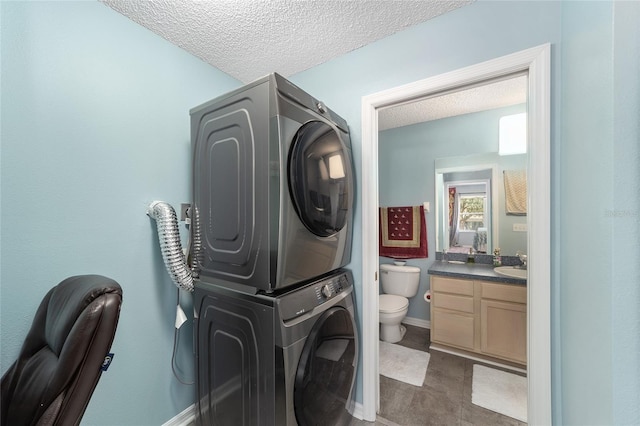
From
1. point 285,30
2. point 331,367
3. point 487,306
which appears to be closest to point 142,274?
point 331,367

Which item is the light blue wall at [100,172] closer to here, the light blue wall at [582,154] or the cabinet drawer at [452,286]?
the light blue wall at [582,154]

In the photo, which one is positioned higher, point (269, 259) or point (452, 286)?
point (269, 259)

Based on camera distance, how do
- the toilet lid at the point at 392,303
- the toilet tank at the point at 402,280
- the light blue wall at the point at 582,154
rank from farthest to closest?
the toilet tank at the point at 402,280, the toilet lid at the point at 392,303, the light blue wall at the point at 582,154

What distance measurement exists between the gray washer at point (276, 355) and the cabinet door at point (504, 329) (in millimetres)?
1585

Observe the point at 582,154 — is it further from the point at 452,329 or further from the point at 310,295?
the point at 452,329

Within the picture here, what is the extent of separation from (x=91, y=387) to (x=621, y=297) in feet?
4.55

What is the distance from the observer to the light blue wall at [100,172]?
1.00 meters

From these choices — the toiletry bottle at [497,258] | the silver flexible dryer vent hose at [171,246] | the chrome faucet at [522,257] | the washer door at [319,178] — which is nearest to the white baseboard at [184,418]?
the silver flexible dryer vent hose at [171,246]

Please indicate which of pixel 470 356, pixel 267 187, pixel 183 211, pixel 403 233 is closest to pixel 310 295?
pixel 267 187

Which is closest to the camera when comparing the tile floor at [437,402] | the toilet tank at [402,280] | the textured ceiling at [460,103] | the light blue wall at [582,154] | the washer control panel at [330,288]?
the light blue wall at [582,154]

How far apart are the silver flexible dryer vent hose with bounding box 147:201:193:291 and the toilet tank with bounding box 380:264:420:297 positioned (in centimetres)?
237

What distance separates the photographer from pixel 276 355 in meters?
0.96

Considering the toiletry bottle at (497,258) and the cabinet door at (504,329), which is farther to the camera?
the toiletry bottle at (497,258)

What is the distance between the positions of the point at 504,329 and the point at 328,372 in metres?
1.94
